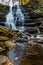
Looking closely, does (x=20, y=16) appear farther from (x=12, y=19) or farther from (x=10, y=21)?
(x=10, y=21)

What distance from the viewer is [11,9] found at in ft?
77.1

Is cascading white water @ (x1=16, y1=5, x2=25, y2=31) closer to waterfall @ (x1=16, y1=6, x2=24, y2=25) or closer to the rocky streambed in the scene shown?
waterfall @ (x1=16, y1=6, x2=24, y2=25)

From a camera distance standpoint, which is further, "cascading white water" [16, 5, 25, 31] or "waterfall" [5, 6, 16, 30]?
"cascading white water" [16, 5, 25, 31]

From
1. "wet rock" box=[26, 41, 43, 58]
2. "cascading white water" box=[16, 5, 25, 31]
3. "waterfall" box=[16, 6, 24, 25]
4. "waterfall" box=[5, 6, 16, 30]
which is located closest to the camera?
"wet rock" box=[26, 41, 43, 58]

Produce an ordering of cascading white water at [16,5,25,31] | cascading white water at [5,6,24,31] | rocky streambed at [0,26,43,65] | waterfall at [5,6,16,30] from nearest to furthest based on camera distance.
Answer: rocky streambed at [0,26,43,65] < waterfall at [5,6,16,30] < cascading white water at [5,6,24,31] < cascading white water at [16,5,25,31]

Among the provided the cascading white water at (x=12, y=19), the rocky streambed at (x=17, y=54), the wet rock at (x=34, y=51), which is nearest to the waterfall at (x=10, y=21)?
the cascading white water at (x=12, y=19)

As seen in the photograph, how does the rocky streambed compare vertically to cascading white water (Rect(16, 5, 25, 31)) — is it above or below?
below

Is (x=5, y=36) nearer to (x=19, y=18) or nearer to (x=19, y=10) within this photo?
(x=19, y=18)

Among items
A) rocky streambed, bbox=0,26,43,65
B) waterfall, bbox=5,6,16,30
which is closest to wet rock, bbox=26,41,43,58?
rocky streambed, bbox=0,26,43,65

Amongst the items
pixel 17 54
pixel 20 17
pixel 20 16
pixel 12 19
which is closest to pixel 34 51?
pixel 17 54

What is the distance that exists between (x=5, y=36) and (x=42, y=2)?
14800 millimetres

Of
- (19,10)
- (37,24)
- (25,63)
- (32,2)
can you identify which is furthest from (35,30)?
(25,63)

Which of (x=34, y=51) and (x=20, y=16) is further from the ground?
(x=20, y=16)

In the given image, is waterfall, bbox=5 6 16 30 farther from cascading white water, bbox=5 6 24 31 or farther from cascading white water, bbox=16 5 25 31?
cascading white water, bbox=16 5 25 31
